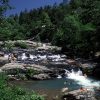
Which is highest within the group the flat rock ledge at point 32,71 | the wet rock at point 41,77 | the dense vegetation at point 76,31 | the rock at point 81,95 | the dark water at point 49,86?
the dense vegetation at point 76,31

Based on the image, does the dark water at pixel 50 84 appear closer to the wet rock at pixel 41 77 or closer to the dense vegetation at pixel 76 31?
the wet rock at pixel 41 77

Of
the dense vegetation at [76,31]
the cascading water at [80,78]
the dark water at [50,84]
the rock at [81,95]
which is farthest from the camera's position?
the dense vegetation at [76,31]

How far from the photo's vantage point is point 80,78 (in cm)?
4091

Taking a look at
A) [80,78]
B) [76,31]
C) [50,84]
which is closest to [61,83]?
[50,84]

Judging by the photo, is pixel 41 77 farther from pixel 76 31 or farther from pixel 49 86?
pixel 76 31

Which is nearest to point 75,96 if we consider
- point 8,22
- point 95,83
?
point 95,83

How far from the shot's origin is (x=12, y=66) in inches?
1614

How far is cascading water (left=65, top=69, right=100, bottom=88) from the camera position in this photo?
119 ft

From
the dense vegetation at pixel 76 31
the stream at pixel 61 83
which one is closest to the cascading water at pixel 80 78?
the stream at pixel 61 83

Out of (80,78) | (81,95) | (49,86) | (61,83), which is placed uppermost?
(80,78)

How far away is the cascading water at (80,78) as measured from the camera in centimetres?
3622

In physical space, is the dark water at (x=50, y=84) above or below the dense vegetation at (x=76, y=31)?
below

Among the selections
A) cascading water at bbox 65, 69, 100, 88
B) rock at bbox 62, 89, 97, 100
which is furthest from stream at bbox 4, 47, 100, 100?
rock at bbox 62, 89, 97, 100

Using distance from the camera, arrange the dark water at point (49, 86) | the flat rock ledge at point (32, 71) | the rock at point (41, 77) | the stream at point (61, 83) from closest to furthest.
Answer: the dark water at point (49, 86) < the stream at point (61, 83) < the rock at point (41, 77) < the flat rock ledge at point (32, 71)
